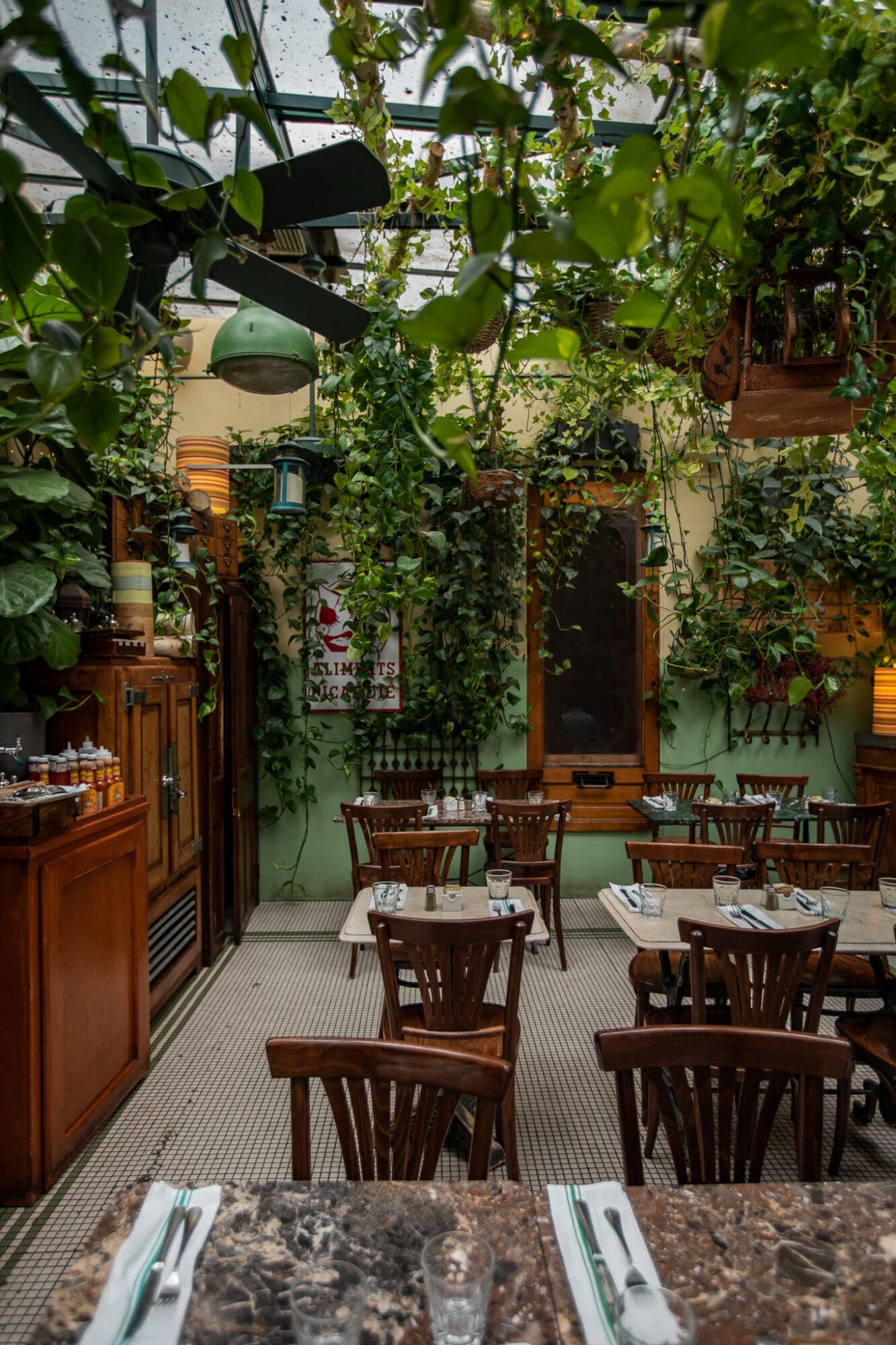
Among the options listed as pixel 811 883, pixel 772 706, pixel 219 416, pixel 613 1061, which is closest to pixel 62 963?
pixel 613 1061

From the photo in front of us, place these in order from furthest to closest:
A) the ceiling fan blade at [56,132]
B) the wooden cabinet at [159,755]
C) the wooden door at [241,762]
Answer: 1. the wooden door at [241,762]
2. the wooden cabinet at [159,755]
3. the ceiling fan blade at [56,132]

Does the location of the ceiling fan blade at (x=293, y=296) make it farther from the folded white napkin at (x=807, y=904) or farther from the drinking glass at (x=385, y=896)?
the folded white napkin at (x=807, y=904)

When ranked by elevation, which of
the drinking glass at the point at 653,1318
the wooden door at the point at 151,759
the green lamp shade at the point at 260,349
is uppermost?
the green lamp shade at the point at 260,349

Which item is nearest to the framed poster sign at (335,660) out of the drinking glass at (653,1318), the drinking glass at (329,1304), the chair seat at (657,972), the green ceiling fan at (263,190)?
the chair seat at (657,972)

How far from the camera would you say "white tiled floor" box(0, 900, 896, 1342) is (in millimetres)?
2309

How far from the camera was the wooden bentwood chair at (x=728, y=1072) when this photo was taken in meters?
1.34

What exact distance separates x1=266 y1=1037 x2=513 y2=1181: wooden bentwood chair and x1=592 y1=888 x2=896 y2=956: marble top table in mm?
1121

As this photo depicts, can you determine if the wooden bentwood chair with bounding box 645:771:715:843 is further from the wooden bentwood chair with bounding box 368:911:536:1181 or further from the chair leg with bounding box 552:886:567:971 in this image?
the wooden bentwood chair with bounding box 368:911:536:1181

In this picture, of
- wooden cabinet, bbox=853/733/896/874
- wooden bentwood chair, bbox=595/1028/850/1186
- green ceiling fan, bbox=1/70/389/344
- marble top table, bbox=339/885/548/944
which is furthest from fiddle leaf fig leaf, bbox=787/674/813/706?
wooden cabinet, bbox=853/733/896/874

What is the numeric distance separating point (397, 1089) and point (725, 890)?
1977 mm

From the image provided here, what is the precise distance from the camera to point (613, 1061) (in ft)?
4.40

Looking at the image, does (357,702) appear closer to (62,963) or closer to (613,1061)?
(62,963)

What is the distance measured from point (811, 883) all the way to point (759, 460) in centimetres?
323

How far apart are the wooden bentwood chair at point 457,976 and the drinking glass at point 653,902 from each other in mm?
672
